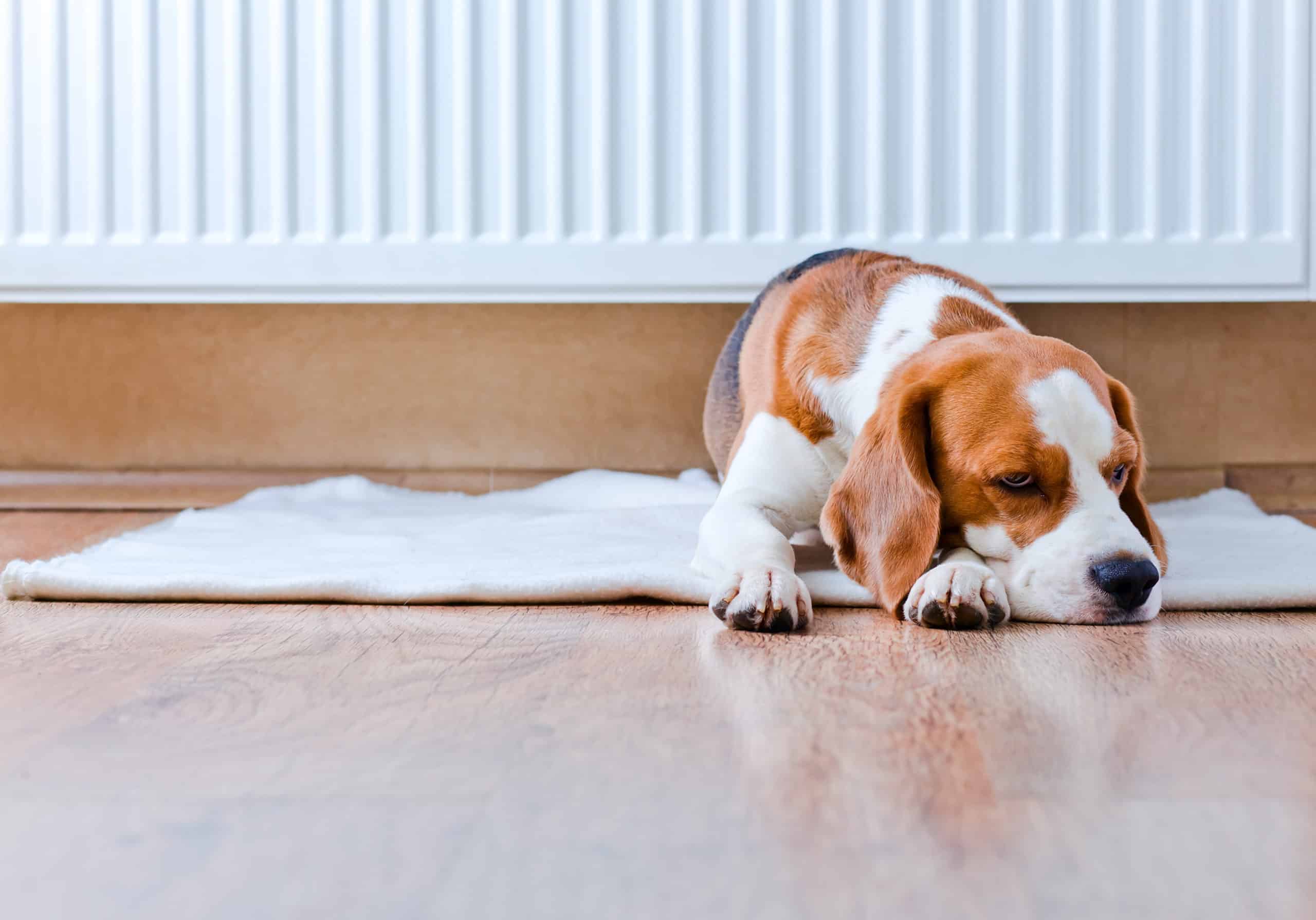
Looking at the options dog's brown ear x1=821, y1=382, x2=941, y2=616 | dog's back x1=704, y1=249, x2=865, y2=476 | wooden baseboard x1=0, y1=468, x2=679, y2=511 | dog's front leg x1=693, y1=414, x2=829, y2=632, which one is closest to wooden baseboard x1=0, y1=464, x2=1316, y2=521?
wooden baseboard x1=0, y1=468, x2=679, y2=511

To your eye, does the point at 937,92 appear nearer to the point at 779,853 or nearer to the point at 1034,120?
the point at 1034,120

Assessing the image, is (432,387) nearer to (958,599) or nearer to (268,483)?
(268,483)

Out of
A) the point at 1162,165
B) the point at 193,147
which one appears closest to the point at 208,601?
the point at 193,147

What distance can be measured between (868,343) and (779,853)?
2.47ft

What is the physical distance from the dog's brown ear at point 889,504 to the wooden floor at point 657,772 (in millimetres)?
71

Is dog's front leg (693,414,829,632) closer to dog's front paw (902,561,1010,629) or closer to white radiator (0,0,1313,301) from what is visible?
dog's front paw (902,561,1010,629)

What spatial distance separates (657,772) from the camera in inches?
24.2

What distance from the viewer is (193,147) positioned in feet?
5.31

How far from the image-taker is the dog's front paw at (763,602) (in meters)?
0.96

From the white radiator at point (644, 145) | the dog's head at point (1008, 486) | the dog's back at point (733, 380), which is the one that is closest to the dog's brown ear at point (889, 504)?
the dog's head at point (1008, 486)

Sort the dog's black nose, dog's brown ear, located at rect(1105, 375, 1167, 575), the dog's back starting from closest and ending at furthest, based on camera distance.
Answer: the dog's black nose → dog's brown ear, located at rect(1105, 375, 1167, 575) → the dog's back

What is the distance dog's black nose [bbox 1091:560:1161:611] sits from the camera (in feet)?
3.13

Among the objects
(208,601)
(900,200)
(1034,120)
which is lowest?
(208,601)

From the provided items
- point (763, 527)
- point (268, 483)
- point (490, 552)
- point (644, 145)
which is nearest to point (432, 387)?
point (268, 483)
